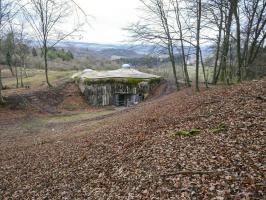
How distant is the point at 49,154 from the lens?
13445mm

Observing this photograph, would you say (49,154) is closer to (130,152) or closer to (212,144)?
(130,152)

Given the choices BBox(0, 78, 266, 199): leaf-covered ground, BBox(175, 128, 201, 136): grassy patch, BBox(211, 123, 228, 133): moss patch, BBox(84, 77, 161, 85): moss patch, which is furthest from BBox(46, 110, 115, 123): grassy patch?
Answer: BBox(211, 123, 228, 133): moss patch

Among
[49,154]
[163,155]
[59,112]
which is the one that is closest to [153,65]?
[59,112]

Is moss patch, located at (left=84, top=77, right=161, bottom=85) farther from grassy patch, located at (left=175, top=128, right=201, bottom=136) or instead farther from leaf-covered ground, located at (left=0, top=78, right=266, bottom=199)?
grassy patch, located at (left=175, top=128, right=201, bottom=136)

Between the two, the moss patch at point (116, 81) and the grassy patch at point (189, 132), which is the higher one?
the moss patch at point (116, 81)

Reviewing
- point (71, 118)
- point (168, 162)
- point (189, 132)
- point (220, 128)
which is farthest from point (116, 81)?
point (168, 162)

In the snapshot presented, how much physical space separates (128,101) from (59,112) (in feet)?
26.9

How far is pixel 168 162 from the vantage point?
8008mm

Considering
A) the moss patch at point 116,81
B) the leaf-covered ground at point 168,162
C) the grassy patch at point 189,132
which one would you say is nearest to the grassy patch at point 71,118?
the moss patch at point 116,81

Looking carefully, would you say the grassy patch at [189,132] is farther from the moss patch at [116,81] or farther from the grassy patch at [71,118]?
the moss patch at [116,81]

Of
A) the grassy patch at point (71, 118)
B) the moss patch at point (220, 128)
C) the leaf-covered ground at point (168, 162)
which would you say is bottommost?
the grassy patch at point (71, 118)

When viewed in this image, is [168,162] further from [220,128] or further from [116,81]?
[116,81]

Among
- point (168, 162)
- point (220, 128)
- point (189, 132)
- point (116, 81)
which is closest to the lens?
point (168, 162)

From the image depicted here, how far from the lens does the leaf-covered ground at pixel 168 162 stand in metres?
6.50
